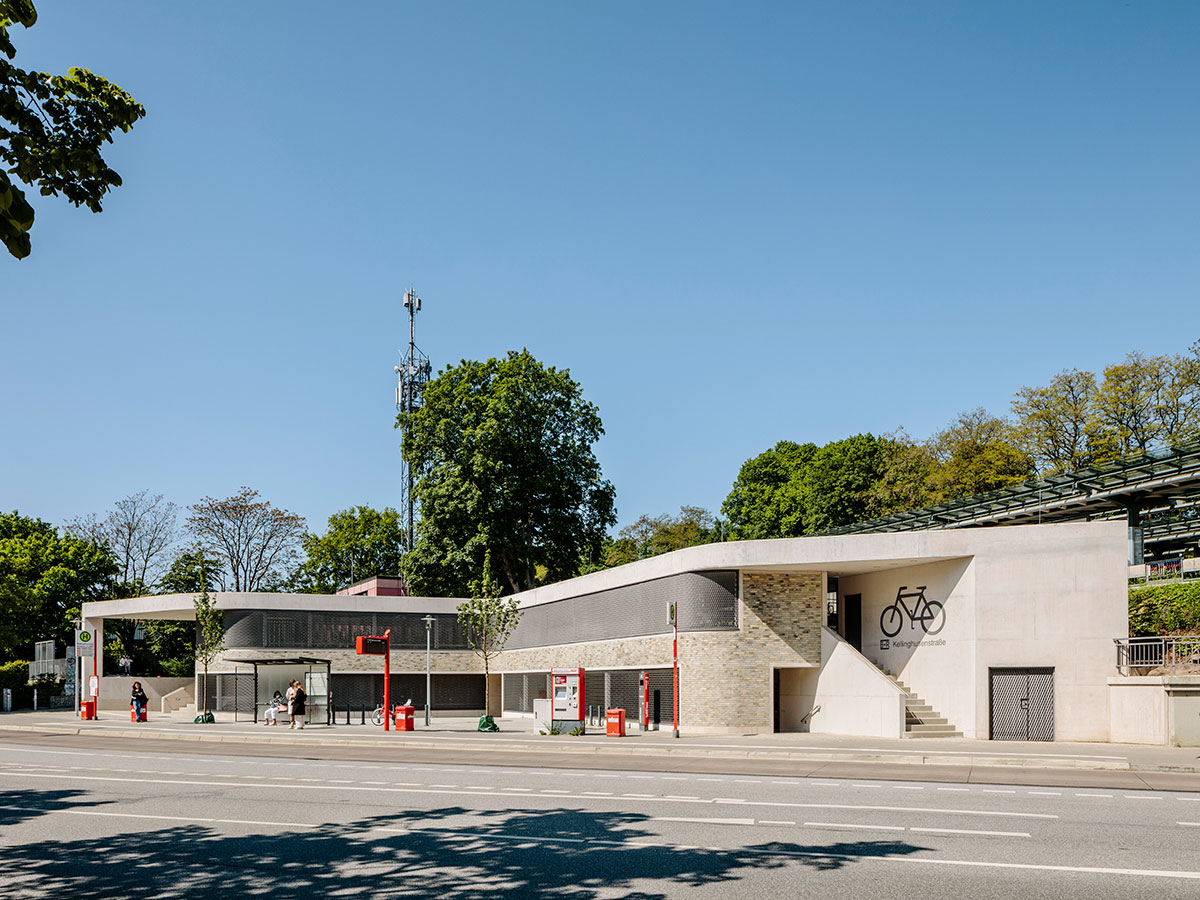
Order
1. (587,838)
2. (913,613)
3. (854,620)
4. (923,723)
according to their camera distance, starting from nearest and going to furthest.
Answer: (587,838) → (923,723) → (913,613) → (854,620)

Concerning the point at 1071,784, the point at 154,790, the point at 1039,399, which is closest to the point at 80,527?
the point at 1039,399

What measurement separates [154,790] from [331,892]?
979cm

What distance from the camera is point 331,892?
9.57m

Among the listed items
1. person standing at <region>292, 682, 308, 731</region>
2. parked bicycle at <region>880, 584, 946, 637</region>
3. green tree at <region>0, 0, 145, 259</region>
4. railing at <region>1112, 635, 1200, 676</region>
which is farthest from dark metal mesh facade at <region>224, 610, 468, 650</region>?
green tree at <region>0, 0, 145, 259</region>

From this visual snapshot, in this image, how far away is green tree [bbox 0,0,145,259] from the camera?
6.39 metres

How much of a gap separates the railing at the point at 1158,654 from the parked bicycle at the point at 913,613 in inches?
193

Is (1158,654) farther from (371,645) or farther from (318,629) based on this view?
(318,629)

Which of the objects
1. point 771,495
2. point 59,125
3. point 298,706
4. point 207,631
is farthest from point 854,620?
point 771,495

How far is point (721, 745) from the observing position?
29.3 m

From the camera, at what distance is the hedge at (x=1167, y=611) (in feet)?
105

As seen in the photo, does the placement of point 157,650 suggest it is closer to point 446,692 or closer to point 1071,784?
point 446,692

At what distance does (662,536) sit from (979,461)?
3898 cm

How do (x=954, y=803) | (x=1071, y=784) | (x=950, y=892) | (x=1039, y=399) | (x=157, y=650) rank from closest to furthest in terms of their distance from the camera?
(x=950, y=892) < (x=954, y=803) < (x=1071, y=784) < (x=1039, y=399) < (x=157, y=650)

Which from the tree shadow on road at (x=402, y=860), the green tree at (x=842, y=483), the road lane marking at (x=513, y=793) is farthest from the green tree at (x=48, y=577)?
the tree shadow on road at (x=402, y=860)
